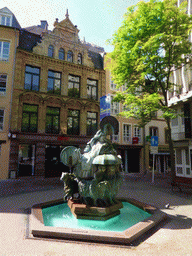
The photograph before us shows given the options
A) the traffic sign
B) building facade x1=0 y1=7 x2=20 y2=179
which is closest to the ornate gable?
building facade x1=0 y1=7 x2=20 y2=179

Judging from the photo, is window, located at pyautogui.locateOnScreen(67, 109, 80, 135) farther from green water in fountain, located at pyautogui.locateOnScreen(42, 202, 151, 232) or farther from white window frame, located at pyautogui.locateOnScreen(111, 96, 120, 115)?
green water in fountain, located at pyautogui.locateOnScreen(42, 202, 151, 232)

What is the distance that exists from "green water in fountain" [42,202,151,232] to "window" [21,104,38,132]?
11.5 m

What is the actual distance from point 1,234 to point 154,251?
3.76 m

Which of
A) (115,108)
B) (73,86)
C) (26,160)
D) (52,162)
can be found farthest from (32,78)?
(115,108)

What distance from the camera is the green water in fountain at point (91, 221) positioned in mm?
5105

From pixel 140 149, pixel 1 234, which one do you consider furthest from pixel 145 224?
pixel 140 149

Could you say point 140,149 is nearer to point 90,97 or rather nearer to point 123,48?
point 90,97

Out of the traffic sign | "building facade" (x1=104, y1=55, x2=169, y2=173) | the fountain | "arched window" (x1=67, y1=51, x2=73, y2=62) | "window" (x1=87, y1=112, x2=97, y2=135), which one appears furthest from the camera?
"building facade" (x1=104, y1=55, x2=169, y2=173)

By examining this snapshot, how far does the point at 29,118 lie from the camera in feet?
56.0

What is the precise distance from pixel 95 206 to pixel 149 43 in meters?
9.58

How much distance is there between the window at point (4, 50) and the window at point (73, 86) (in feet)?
21.2

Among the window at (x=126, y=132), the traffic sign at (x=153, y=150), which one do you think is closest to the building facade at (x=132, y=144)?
the window at (x=126, y=132)

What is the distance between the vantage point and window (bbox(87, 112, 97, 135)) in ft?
66.5

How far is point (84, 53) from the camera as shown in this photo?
68.7ft
